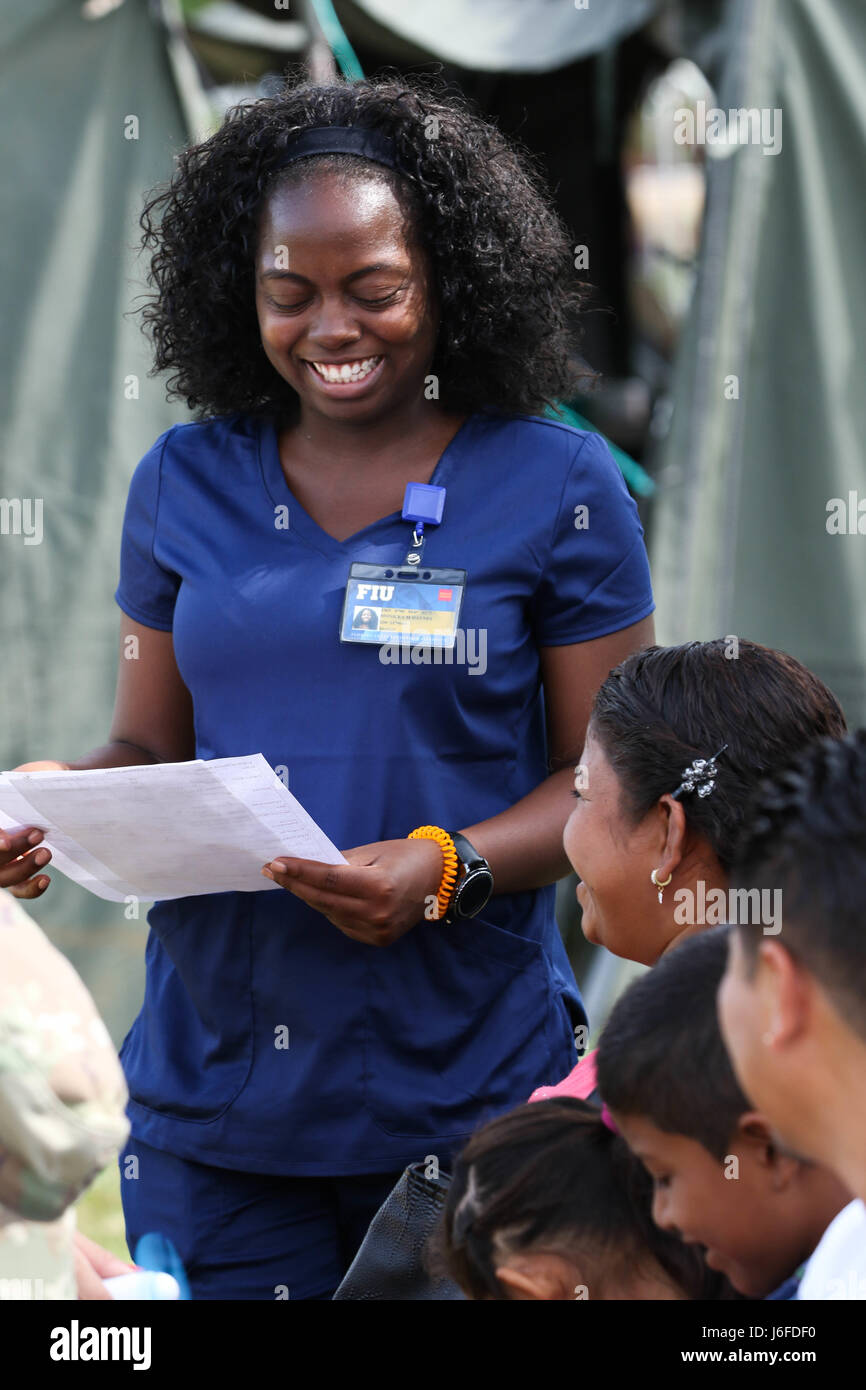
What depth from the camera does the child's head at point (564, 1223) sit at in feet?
4.54

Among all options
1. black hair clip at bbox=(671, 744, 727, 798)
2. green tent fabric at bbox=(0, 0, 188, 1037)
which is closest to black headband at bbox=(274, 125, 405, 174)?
black hair clip at bbox=(671, 744, 727, 798)

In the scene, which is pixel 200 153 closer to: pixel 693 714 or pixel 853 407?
pixel 693 714

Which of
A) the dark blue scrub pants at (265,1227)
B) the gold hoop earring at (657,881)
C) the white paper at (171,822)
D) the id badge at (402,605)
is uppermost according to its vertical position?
the id badge at (402,605)

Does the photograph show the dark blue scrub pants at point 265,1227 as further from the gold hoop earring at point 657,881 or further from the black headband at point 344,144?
the black headband at point 344,144

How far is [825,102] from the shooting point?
3.25 metres

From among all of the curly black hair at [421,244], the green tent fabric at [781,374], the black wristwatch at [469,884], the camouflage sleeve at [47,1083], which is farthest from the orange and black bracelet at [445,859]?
the green tent fabric at [781,374]

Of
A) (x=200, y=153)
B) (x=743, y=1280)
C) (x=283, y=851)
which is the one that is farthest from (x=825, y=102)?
(x=743, y=1280)

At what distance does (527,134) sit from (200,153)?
8.09 ft

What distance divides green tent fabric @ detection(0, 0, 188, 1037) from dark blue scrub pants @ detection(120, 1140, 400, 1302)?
1.77 meters

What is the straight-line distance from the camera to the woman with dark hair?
1.51 metres

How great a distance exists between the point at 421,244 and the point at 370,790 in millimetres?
615

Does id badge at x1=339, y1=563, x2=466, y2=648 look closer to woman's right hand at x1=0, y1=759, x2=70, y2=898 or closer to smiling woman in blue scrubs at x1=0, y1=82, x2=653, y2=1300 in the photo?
smiling woman in blue scrubs at x1=0, y1=82, x2=653, y2=1300

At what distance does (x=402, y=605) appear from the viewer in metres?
1.66

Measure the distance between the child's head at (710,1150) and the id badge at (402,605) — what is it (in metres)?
0.48
